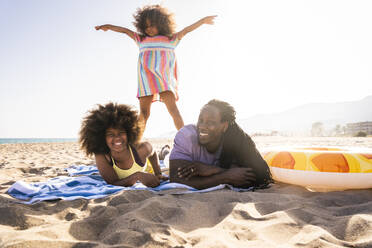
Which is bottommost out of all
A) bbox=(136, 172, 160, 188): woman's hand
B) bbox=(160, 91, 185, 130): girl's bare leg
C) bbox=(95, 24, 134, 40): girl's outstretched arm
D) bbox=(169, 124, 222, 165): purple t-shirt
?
bbox=(136, 172, 160, 188): woman's hand

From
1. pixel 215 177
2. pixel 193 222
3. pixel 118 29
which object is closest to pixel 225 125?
pixel 215 177

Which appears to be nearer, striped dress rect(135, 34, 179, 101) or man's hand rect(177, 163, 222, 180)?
man's hand rect(177, 163, 222, 180)

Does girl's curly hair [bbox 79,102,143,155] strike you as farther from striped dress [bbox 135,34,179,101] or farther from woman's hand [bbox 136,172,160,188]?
striped dress [bbox 135,34,179,101]

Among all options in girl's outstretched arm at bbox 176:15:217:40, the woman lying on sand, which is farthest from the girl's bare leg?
girl's outstretched arm at bbox 176:15:217:40

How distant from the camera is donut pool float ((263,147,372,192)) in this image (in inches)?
101

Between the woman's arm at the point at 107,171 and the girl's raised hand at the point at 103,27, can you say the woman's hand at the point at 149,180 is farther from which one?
the girl's raised hand at the point at 103,27

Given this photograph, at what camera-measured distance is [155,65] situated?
4.52 meters

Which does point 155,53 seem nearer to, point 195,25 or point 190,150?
point 195,25

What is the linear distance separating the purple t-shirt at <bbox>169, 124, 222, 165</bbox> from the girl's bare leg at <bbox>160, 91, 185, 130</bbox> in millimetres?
1402

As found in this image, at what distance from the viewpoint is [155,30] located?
14.9ft

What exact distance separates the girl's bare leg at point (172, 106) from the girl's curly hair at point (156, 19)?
1133 millimetres

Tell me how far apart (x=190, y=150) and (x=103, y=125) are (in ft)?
4.33

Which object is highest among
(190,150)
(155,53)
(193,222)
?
(155,53)

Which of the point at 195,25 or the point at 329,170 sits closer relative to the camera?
the point at 329,170
